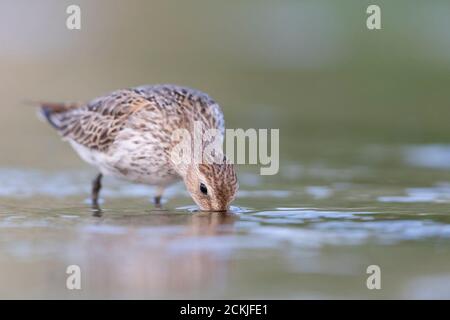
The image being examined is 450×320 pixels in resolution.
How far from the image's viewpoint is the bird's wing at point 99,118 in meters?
10.5

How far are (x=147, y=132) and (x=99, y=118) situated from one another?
975 mm

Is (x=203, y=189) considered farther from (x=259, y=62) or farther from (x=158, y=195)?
(x=259, y=62)

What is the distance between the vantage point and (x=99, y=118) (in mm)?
10914

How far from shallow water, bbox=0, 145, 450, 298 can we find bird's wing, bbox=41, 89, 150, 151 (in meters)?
0.63

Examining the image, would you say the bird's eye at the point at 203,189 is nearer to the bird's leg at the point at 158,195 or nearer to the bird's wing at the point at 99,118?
the bird's leg at the point at 158,195

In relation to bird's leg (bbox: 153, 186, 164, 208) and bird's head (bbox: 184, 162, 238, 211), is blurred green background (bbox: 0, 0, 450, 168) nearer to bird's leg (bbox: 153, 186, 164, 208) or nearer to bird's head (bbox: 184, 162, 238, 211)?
bird's leg (bbox: 153, 186, 164, 208)

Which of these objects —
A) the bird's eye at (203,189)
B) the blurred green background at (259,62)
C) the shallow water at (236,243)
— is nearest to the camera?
the shallow water at (236,243)

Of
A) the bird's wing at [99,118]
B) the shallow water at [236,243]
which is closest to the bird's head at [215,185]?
the shallow water at [236,243]

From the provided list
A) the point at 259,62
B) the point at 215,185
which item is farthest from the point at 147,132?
the point at 259,62

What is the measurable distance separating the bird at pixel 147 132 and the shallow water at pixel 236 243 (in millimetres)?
299

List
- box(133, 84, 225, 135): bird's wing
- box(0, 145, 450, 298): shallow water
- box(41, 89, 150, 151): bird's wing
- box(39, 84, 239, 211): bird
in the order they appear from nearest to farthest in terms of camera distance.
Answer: box(0, 145, 450, 298): shallow water, box(39, 84, 239, 211): bird, box(133, 84, 225, 135): bird's wing, box(41, 89, 150, 151): bird's wing

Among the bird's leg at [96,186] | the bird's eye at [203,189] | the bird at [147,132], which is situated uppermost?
the bird at [147,132]

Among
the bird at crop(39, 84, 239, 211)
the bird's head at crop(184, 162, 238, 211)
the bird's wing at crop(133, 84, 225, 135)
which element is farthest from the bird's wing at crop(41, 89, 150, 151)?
the bird's head at crop(184, 162, 238, 211)

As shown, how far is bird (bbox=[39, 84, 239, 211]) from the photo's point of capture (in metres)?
10.0
